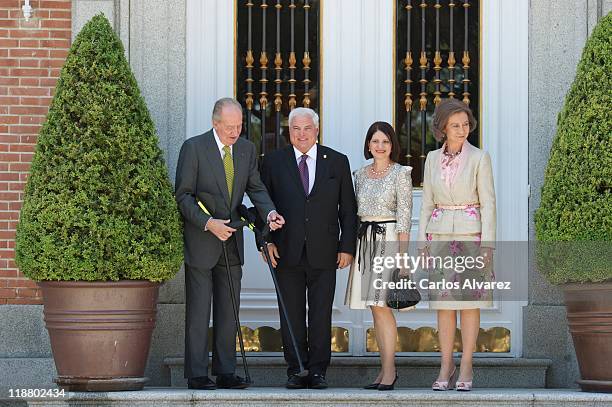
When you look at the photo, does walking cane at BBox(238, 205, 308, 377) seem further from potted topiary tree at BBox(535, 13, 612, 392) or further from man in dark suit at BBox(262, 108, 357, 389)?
potted topiary tree at BBox(535, 13, 612, 392)

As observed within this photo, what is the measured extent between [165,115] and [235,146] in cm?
97

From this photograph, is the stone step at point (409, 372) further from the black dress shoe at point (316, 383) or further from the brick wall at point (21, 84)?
the brick wall at point (21, 84)

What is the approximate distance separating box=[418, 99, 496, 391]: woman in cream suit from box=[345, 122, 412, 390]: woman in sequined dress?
15 centimetres

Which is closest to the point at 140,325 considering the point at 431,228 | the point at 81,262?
the point at 81,262

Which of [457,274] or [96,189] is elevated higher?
[96,189]

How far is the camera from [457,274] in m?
7.97

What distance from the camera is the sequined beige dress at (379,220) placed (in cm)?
813

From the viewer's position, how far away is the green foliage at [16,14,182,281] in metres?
7.74

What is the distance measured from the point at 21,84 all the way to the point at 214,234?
1.85m

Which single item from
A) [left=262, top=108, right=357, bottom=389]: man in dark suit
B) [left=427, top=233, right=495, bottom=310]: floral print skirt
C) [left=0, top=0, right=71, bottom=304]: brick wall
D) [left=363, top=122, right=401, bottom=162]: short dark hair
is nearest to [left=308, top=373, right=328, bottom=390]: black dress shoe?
[left=262, top=108, right=357, bottom=389]: man in dark suit

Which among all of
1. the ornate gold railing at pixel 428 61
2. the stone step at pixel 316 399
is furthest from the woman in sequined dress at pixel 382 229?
the ornate gold railing at pixel 428 61

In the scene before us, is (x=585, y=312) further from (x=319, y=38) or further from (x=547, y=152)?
(x=319, y=38)

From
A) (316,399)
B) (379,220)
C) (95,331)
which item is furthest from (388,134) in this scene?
(95,331)

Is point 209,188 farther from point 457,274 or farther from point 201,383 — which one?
point 457,274
